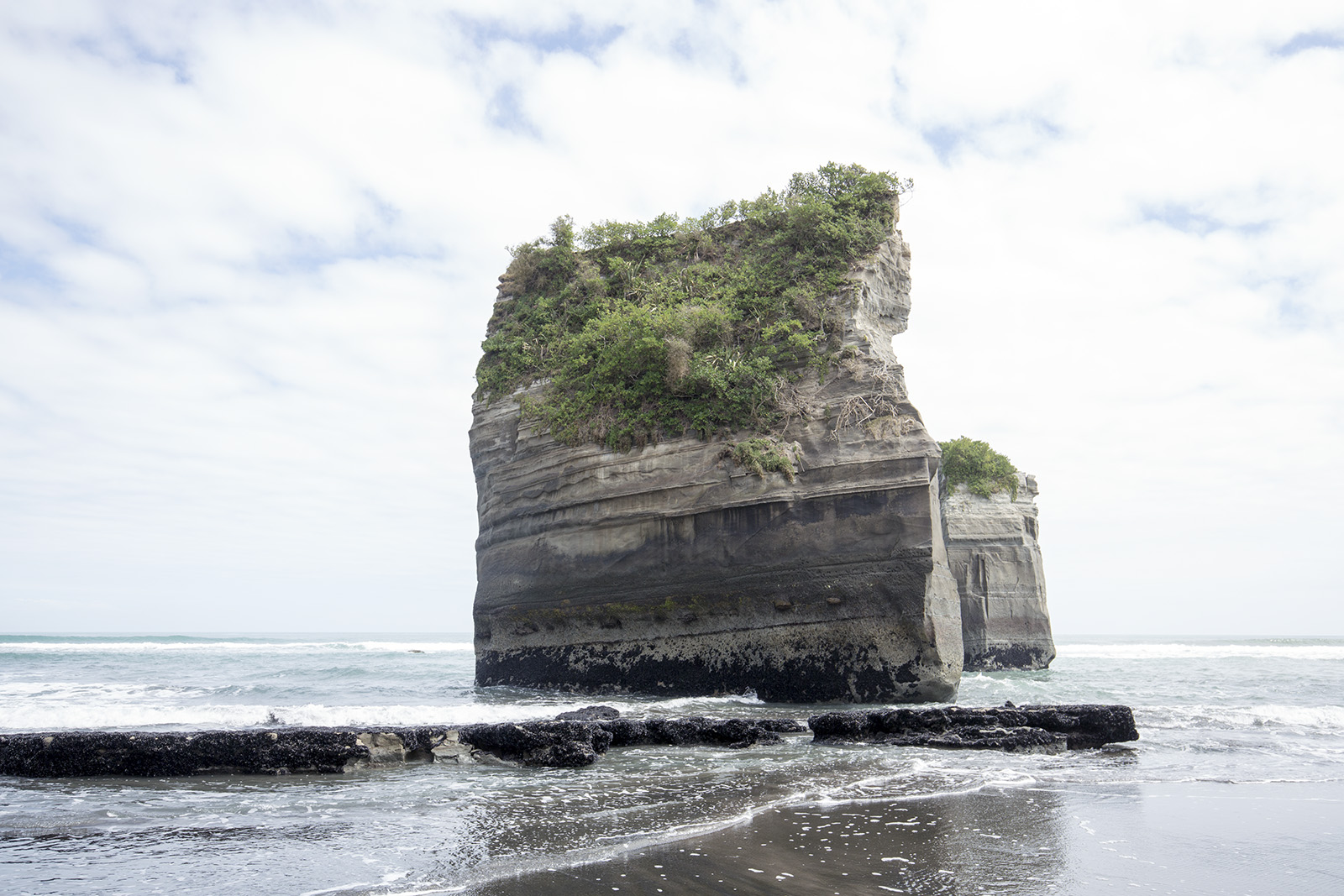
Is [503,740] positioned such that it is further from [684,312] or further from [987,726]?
[684,312]

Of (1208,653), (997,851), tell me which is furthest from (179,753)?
(1208,653)

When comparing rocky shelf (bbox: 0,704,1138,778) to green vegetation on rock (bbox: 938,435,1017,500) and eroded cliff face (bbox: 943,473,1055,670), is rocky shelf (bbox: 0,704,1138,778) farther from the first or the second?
green vegetation on rock (bbox: 938,435,1017,500)

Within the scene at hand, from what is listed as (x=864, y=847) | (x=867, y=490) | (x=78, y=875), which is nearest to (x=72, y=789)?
(x=78, y=875)

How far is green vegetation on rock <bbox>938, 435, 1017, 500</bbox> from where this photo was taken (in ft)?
96.5

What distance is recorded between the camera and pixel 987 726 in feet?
32.9

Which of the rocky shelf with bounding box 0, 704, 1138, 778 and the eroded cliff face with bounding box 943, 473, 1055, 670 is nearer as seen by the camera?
the rocky shelf with bounding box 0, 704, 1138, 778

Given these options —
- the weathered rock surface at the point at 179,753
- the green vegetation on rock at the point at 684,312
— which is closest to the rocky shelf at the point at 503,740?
the weathered rock surface at the point at 179,753

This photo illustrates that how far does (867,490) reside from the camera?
546 inches

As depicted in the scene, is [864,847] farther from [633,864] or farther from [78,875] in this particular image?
[78,875]

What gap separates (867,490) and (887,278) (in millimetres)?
5412

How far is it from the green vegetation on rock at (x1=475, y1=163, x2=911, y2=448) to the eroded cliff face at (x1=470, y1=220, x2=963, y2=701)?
52cm

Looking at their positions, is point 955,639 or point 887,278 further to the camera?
point 887,278

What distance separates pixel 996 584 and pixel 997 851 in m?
25.9

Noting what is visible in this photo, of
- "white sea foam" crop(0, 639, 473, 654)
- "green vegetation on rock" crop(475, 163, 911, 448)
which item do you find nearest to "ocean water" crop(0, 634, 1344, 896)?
"green vegetation on rock" crop(475, 163, 911, 448)
